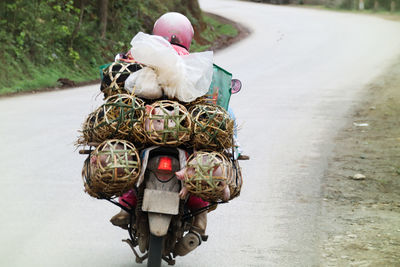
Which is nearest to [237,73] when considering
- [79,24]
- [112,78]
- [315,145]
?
[79,24]

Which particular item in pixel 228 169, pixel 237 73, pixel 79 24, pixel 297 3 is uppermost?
pixel 228 169

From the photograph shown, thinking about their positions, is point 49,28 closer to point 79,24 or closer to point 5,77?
point 79,24

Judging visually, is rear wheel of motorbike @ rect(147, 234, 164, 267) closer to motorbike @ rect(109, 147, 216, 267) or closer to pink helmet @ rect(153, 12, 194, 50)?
motorbike @ rect(109, 147, 216, 267)

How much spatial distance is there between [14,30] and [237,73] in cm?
707

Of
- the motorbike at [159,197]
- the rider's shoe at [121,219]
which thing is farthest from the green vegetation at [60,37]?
the motorbike at [159,197]

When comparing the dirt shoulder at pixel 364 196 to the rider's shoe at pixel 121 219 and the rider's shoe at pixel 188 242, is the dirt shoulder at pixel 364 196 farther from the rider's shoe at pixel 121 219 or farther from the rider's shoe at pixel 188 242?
the rider's shoe at pixel 121 219

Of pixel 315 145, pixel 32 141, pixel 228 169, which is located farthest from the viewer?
pixel 315 145

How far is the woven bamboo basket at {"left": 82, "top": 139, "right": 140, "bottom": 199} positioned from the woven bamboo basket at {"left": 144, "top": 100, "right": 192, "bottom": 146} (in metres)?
0.16

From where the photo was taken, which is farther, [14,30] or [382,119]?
[14,30]

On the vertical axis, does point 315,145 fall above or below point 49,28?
above

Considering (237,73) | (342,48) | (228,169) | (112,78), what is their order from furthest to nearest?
(342,48), (237,73), (112,78), (228,169)

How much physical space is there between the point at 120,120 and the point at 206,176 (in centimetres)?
66

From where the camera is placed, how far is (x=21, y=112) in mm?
13719

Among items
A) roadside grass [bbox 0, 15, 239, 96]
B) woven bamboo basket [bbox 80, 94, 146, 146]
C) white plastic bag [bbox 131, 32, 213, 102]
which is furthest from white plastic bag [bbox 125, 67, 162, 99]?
roadside grass [bbox 0, 15, 239, 96]
